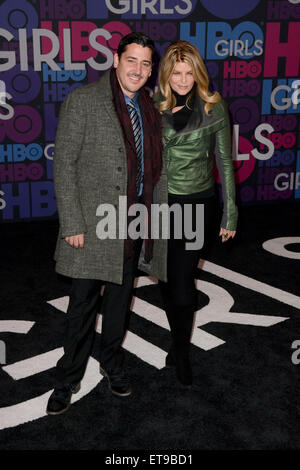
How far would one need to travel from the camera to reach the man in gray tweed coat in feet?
6.84

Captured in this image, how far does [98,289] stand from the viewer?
2.32 meters

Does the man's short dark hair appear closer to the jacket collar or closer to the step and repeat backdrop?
the jacket collar

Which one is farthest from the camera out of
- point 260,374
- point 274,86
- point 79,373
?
point 274,86

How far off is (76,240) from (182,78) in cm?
81

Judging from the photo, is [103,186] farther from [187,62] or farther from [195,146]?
[187,62]

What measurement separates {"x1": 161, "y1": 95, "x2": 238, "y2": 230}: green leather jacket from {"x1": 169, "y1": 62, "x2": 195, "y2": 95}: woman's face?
0.10m

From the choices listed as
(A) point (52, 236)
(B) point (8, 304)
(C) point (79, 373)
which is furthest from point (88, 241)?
(A) point (52, 236)

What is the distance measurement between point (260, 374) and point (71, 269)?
3.70 feet

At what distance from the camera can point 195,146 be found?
2.36 m

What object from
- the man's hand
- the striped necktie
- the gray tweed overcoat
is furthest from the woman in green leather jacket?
the man's hand

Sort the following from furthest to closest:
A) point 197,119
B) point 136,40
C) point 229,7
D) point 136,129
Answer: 1. point 229,7
2. point 197,119
3. point 136,129
4. point 136,40

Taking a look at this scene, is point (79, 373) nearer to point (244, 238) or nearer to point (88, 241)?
point (88, 241)

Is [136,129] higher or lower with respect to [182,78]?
lower

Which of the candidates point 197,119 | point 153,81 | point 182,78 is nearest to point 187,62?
point 182,78
